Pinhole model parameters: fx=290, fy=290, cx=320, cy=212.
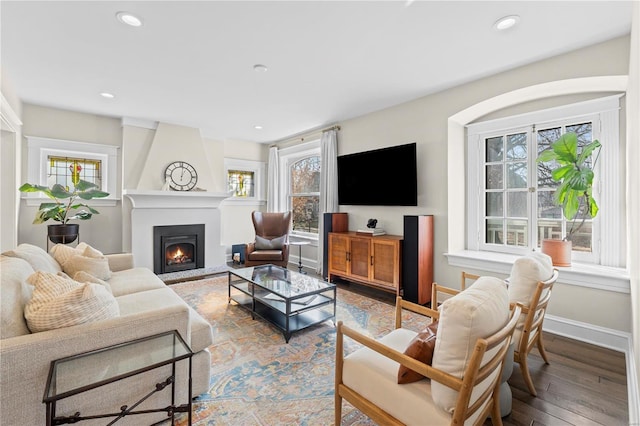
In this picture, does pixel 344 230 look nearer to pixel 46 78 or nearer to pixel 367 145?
pixel 367 145

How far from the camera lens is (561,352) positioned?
243 cm

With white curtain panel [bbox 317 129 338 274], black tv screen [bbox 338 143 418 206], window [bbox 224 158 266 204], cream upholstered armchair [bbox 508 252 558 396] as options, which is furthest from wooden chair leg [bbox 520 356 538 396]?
window [bbox 224 158 266 204]

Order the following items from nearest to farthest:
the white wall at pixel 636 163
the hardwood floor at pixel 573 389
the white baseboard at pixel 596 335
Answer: the white wall at pixel 636 163
the hardwood floor at pixel 573 389
the white baseboard at pixel 596 335

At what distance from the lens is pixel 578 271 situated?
103 inches

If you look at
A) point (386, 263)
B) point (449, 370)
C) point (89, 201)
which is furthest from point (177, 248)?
point (449, 370)

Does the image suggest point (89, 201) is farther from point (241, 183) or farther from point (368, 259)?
point (368, 259)

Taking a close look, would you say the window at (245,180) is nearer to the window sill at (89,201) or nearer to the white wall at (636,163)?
the window sill at (89,201)

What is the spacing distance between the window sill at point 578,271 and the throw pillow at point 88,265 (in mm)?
3819

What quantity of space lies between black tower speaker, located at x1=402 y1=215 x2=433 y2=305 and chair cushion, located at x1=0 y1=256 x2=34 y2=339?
3299 mm

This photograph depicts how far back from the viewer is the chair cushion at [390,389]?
120cm

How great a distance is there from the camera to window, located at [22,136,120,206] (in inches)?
166

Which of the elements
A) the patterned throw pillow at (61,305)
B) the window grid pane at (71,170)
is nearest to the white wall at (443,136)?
the patterned throw pillow at (61,305)

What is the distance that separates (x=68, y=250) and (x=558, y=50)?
491 cm

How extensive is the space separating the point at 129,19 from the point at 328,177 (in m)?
3.29
